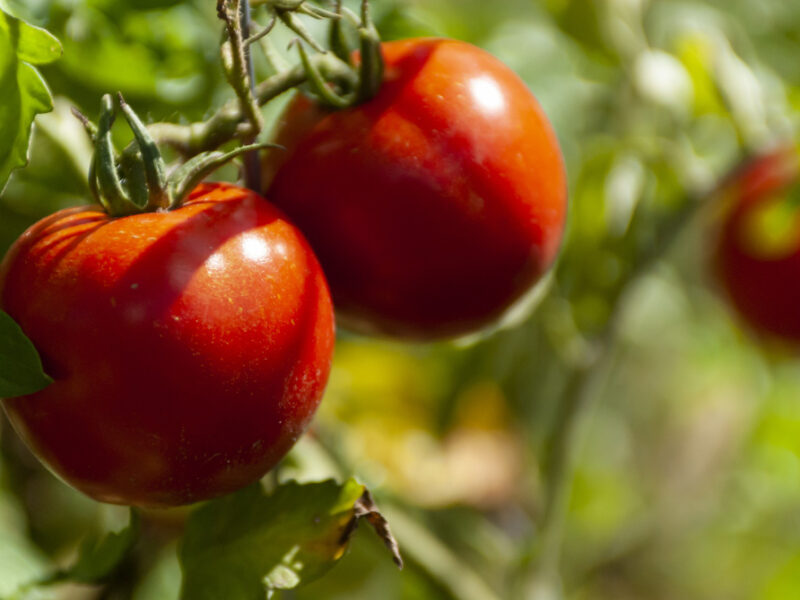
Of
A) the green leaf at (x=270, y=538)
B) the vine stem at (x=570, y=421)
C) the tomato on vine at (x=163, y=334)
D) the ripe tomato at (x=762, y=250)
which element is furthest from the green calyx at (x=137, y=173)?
the ripe tomato at (x=762, y=250)

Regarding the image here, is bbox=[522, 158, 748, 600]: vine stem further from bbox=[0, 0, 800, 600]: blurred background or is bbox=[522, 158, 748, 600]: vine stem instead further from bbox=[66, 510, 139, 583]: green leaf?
bbox=[66, 510, 139, 583]: green leaf

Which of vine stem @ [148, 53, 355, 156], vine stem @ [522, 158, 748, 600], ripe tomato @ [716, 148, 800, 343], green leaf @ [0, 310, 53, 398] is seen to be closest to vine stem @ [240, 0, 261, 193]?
vine stem @ [148, 53, 355, 156]

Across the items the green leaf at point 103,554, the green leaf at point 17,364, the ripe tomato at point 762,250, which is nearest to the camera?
the green leaf at point 17,364

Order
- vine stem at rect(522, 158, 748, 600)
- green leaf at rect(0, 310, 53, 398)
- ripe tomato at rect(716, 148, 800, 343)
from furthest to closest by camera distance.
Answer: ripe tomato at rect(716, 148, 800, 343)
vine stem at rect(522, 158, 748, 600)
green leaf at rect(0, 310, 53, 398)

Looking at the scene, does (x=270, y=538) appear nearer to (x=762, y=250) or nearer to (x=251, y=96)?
(x=251, y=96)

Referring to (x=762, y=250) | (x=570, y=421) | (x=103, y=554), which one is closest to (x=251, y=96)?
(x=103, y=554)

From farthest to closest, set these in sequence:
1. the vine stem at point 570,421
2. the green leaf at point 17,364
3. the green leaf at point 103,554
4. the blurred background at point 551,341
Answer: the vine stem at point 570,421 < the blurred background at point 551,341 < the green leaf at point 103,554 < the green leaf at point 17,364

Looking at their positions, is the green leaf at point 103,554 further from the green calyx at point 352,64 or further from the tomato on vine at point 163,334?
the green calyx at point 352,64
